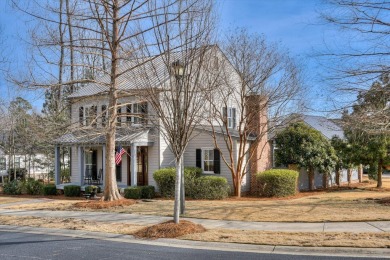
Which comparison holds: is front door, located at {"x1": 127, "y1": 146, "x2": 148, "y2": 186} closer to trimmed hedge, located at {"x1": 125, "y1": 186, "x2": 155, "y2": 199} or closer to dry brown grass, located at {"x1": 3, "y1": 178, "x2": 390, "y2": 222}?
trimmed hedge, located at {"x1": 125, "y1": 186, "x2": 155, "y2": 199}

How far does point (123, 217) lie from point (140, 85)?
15.6 ft

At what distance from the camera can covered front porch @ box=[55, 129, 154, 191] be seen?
70.1 ft

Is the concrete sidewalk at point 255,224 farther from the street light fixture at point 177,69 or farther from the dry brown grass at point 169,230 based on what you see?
the street light fixture at point 177,69

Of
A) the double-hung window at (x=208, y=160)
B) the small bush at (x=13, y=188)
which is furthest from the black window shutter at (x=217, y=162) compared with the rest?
the small bush at (x=13, y=188)

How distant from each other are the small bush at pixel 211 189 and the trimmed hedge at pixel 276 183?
84.4 inches

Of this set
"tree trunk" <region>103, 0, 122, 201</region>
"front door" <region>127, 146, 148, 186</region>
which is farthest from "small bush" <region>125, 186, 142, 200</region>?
"front door" <region>127, 146, 148, 186</region>

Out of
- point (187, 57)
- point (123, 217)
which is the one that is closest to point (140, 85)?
point (187, 57)

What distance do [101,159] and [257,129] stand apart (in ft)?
33.7

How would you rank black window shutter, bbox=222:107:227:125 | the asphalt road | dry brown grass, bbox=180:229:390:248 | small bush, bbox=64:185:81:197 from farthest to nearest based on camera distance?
small bush, bbox=64:185:81:197, black window shutter, bbox=222:107:227:125, dry brown grass, bbox=180:229:390:248, the asphalt road

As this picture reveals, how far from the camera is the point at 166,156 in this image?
22547 mm

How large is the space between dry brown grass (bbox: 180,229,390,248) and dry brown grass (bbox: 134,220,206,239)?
0.26 m

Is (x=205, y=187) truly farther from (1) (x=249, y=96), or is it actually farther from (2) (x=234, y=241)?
(2) (x=234, y=241)

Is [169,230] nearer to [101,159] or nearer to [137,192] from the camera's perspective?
[137,192]

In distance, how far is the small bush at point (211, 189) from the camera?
62.3 feet
